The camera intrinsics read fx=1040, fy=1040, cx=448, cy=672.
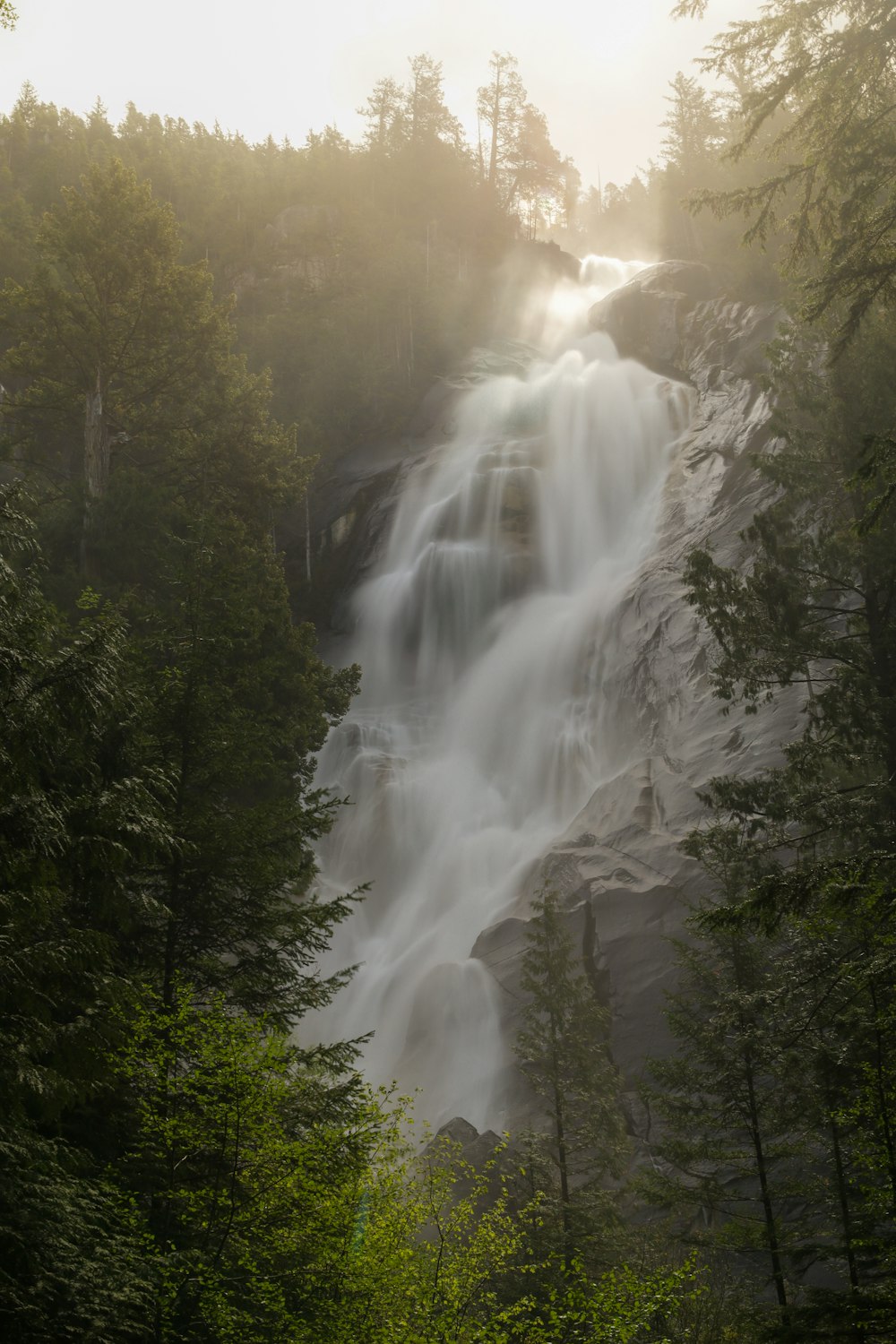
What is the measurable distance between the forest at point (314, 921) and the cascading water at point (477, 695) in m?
2.24

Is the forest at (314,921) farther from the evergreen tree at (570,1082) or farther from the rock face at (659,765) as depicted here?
the rock face at (659,765)

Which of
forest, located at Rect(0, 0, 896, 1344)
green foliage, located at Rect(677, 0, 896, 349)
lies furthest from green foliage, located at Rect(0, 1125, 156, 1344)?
green foliage, located at Rect(677, 0, 896, 349)

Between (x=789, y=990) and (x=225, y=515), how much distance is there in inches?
719

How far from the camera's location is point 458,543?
40.0 meters

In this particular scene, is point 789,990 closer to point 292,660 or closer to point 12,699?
point 12,699

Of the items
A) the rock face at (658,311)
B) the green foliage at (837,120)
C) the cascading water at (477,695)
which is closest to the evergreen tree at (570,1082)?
Result: the cascading water at (477,695)

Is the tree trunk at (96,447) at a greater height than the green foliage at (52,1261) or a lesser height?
greater

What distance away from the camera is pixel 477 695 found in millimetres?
34969

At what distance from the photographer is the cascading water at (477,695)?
24828mm

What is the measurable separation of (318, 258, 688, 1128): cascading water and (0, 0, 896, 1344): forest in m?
2.24

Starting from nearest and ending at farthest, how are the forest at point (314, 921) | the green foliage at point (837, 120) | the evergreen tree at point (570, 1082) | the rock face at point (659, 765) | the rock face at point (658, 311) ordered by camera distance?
the forest at point (314, 921) → the green foliage at point (837, 120) → the evergreen tree at point (570, 1082) → the rock face at point (659, 765) → the rock face at point (658, 311)

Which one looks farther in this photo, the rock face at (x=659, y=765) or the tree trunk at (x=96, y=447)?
the tree trunk at (x=96, y=447)

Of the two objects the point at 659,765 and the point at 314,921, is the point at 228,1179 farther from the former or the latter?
the point at 659,765

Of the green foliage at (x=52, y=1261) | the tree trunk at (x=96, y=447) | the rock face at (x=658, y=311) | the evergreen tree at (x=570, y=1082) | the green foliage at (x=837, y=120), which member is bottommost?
the green foliage at (x=52, y=1261)
